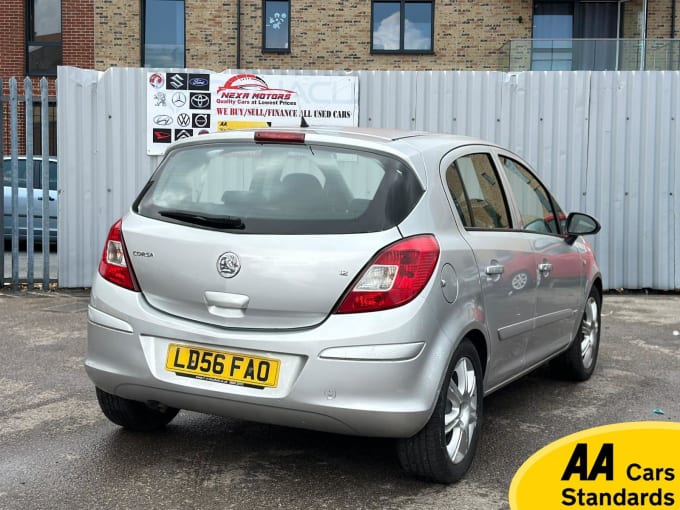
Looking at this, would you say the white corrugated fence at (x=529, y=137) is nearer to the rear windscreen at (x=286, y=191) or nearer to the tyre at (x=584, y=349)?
the tyre at (x=584, y=349)

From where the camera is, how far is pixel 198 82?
10305 millimetres

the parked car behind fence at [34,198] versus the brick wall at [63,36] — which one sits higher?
the brick wall at [63,36]

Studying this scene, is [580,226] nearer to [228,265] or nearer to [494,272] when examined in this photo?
[494,272]

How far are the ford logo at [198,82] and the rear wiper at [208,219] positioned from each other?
642 cm

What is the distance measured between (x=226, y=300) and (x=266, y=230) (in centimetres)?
35

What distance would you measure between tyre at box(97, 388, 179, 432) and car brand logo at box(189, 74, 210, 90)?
6177mm

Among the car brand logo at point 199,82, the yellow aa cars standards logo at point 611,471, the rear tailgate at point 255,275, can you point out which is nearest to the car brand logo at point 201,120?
the car brand logo at point 199,82

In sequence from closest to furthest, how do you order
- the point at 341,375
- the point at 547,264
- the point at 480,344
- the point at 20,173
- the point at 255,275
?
A: the point at 341,375 < the point at 255,275 < the point at 480,344 < the point at 547,264 < the point at 20,173

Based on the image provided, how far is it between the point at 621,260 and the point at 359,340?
25.9 ft

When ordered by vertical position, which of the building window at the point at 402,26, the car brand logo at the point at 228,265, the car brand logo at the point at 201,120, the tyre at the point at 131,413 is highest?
the building window at the point at 402,26

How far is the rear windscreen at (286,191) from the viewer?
154 inches

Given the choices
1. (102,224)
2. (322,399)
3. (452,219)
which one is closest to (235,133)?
(452,219)

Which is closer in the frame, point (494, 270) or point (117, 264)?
Answer: point (117, 264)

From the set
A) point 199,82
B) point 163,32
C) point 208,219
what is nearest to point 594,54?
point 163,32
